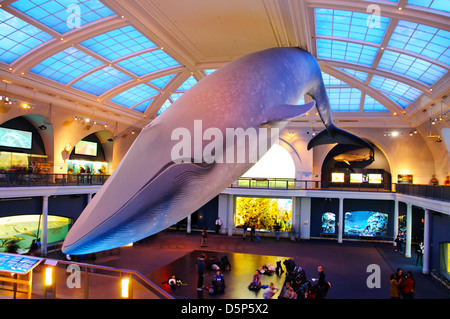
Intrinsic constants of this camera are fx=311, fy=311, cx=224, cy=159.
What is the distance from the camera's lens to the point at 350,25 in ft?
44.7

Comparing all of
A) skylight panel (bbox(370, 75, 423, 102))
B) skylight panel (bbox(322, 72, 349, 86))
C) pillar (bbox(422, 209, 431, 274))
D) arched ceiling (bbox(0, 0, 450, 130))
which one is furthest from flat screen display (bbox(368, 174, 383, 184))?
pillar (bbox(422, 209, 431, 274))

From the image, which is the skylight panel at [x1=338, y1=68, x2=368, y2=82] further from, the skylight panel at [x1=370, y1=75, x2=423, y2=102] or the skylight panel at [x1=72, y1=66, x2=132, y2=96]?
the skylight panel at [x1=72, y1=66, x2=132, y2=96]

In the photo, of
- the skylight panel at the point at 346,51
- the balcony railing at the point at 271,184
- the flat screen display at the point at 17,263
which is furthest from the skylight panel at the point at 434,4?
the flat screen display at the point at 17,263

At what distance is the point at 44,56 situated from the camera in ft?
51.7

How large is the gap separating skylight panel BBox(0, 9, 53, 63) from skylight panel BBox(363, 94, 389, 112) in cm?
2142

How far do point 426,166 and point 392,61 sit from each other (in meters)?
13.2

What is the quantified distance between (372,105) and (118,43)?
1928 centimetres

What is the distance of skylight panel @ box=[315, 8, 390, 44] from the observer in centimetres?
1270

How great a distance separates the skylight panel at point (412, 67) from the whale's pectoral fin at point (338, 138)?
13129 millimetres

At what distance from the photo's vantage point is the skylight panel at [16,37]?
1316 cm

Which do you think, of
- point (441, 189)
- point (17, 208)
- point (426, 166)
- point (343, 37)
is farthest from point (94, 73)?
point (426, 166)

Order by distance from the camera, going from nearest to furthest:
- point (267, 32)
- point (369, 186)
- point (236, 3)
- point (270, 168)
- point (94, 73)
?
point (236, 3) → point (267, 32) → point (94, 73) → point (369, 186) → point (270, 168)

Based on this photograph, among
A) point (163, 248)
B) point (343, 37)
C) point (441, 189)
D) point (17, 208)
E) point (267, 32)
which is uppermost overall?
point (343, 37)

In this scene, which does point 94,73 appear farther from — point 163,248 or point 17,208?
point 163,248
